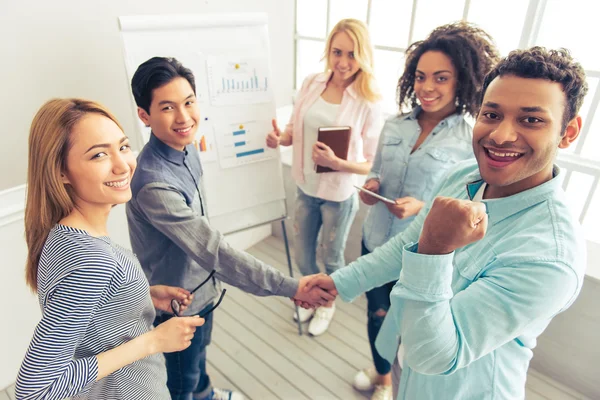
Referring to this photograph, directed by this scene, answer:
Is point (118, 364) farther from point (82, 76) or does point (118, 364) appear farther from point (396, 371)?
point (82, 76)

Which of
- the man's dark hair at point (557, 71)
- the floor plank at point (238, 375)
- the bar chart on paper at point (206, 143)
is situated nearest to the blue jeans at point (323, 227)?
the bar chart on paper at point (206, 143)

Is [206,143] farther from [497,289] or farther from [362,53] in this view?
[497,289]

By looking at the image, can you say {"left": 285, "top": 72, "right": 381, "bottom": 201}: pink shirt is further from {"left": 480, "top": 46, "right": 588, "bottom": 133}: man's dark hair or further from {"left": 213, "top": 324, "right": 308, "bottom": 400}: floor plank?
{"left": 480, "top": 46, "right": 588, "bottom": 133}: man's dark hair

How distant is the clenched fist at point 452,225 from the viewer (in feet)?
2.22

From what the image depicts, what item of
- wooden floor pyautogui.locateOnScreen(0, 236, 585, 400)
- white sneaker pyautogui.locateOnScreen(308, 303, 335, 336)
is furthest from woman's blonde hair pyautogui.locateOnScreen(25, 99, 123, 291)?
white sneaker pyautogui.locateOnScreen(308, 303, 335, 336)

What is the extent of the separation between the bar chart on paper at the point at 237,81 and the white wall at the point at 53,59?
538 millimetres

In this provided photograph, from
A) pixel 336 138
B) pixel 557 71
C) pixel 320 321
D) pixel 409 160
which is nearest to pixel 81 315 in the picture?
pixel 557 71

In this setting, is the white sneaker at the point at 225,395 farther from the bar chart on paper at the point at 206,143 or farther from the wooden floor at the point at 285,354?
the bar chart on paper at the point at 206,143

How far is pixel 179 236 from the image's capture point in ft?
3.78

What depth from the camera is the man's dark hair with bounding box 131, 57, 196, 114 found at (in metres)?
1.17

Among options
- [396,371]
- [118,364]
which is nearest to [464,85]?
[396,371]

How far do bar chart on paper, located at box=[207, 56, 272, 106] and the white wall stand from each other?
54 cm

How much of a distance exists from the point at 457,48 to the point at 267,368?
1.70 meters

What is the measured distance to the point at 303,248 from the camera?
7.19 feet
